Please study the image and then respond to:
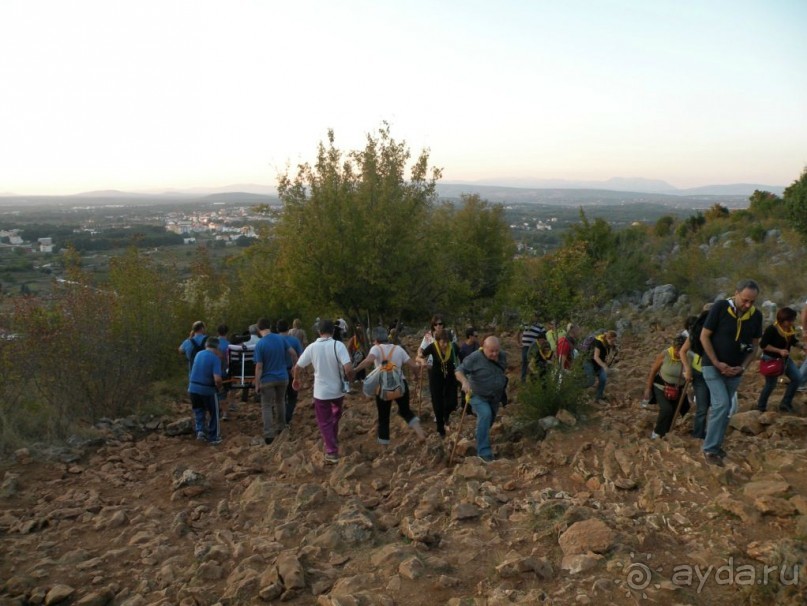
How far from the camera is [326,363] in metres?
7.15

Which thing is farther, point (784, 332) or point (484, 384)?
point (784, 332)

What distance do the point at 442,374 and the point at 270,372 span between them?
2.54 m

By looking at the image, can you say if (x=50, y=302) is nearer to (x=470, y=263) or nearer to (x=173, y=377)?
(x=173, y=377)

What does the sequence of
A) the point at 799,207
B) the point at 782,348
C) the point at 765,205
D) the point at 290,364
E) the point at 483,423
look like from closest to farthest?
the point at 483,423 < the point at 782,348 < the point at 290,364 < the point at 799,207 < the point at 765,205

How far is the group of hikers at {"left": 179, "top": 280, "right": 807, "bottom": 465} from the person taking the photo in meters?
5.62

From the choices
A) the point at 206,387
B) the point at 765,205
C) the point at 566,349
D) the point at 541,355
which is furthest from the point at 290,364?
the point at 765,205

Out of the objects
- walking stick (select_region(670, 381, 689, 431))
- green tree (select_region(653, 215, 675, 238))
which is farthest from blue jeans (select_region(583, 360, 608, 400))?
green tree (select_region(653, 215, 675, 238))

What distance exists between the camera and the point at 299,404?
35.8 feet

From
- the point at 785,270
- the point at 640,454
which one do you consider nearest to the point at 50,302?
the point at 640,454

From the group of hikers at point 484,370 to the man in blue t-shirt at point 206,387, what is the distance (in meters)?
0.01

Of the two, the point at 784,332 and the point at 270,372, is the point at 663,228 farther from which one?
the point at 270,372

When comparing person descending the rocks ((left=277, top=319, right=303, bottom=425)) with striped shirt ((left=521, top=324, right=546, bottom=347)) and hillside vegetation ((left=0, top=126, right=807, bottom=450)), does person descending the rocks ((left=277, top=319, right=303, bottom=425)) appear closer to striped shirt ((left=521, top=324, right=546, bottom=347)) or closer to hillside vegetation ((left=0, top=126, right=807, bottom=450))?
hillside vegetation ((left=0, top=126, right=807, bottom=450))

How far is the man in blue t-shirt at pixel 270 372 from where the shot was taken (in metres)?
8.20

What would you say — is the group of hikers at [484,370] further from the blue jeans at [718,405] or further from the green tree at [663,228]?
the green tree at [663,228]
